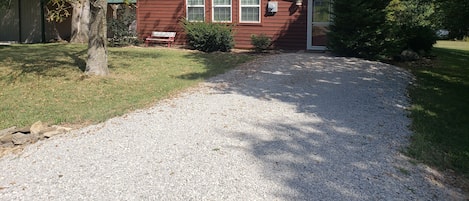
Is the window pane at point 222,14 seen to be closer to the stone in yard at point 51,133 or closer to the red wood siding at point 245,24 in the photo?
the red wood siding at point 245,24

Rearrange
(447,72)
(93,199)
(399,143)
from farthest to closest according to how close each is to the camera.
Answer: (447,72)
(399,143)
(93,199)

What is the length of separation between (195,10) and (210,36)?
7.12 feet

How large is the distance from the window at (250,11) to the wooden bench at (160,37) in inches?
127

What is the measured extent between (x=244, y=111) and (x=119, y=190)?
3.64 meters

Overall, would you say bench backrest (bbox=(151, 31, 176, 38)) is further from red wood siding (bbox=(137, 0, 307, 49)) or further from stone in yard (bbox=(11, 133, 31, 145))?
stone in yard (bbox=(11, 133, 31, 145))

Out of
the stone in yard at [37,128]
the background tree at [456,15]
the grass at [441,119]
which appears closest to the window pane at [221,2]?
the grass at [441,119]

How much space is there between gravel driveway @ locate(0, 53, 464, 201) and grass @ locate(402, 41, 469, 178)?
28 centimetres

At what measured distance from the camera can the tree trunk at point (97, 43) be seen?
11133 millimetres

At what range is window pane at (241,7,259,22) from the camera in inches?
710

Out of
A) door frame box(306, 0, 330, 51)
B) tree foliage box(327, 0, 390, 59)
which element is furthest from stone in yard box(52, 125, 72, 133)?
door frame box(306, 0, 330, 51)

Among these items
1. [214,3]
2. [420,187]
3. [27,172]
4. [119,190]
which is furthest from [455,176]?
[214,3]

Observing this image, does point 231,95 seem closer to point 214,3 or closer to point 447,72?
point 447,72

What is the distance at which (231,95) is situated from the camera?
359 inches

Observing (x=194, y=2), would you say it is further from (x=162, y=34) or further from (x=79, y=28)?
(x=79, y=28)
